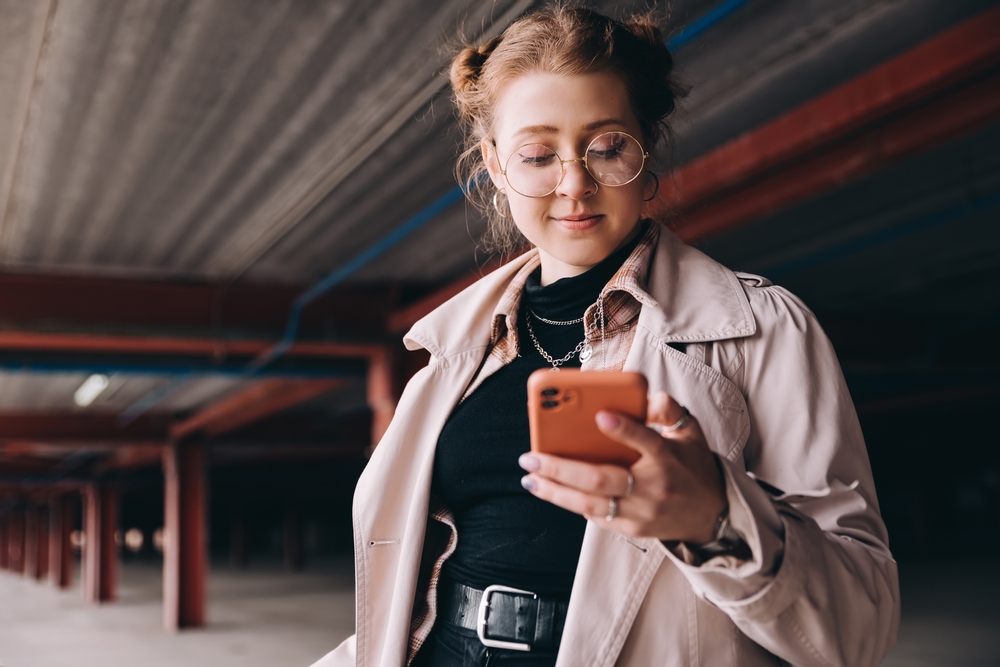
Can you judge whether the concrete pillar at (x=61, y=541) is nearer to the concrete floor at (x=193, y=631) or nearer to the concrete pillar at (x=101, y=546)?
the concrete floor at (x=193, y=631)

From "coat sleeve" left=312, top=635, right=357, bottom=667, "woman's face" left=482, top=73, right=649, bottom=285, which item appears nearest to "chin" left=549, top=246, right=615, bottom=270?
"woman's face" left=482, top=73, right=649, bottom=285

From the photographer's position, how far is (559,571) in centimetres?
109

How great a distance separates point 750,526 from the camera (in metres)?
0.78

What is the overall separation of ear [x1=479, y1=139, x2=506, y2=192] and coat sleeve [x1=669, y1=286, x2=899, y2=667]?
46 cm

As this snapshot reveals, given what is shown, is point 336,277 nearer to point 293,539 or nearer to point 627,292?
point 627,292

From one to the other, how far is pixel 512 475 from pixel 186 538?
12.3 meters

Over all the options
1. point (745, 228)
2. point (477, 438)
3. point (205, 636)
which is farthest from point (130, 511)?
point (477, 438)

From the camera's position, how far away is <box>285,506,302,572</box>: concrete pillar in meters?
22.7

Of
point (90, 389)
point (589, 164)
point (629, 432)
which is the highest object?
point (90, 389)

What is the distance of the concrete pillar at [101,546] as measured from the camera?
16.9 m

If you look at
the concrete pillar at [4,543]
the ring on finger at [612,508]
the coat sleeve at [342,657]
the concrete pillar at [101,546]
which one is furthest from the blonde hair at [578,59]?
the concrete pillar at [4,543]

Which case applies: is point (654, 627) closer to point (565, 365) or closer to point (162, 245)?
point (565, 365)

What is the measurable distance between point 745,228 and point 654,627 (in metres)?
4.51

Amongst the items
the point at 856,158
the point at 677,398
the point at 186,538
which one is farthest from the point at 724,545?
the point at 186,538
